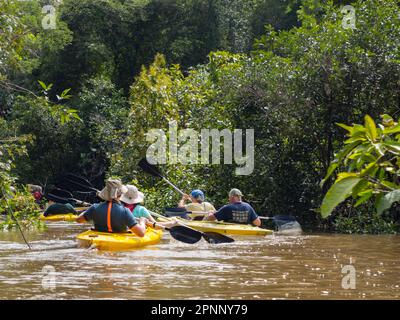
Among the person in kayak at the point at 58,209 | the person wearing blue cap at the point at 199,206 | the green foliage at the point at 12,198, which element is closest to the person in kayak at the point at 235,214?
the person wearing blue cap at the point at 199,206

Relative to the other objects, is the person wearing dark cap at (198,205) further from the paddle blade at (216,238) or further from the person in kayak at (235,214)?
the paddle blade at (216,238)

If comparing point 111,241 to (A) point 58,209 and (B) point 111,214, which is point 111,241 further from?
(A) point 58,209

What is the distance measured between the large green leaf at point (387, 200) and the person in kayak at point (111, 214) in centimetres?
893

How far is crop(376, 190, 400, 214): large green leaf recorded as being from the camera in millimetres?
2611

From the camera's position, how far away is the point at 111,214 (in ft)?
38.2

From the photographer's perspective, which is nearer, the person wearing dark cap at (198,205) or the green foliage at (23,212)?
the green foliage at (23,212)

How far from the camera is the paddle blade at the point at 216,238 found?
13344mm

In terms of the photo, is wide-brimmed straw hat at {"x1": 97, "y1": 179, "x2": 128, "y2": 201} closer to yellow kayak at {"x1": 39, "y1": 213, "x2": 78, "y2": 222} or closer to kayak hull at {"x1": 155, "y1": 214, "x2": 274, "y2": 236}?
kayak hull at {"x1": 155, "y1": 214, "x2": 274, "y2": 236}

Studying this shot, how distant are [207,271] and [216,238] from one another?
3.52 metres

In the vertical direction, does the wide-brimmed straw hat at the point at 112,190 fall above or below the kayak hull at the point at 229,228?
above

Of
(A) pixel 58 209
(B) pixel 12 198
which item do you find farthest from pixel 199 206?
(B) pixel 12 198

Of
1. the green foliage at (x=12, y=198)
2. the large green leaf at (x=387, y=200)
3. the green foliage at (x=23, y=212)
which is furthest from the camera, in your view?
the green foliage at (x=23, y=212)
